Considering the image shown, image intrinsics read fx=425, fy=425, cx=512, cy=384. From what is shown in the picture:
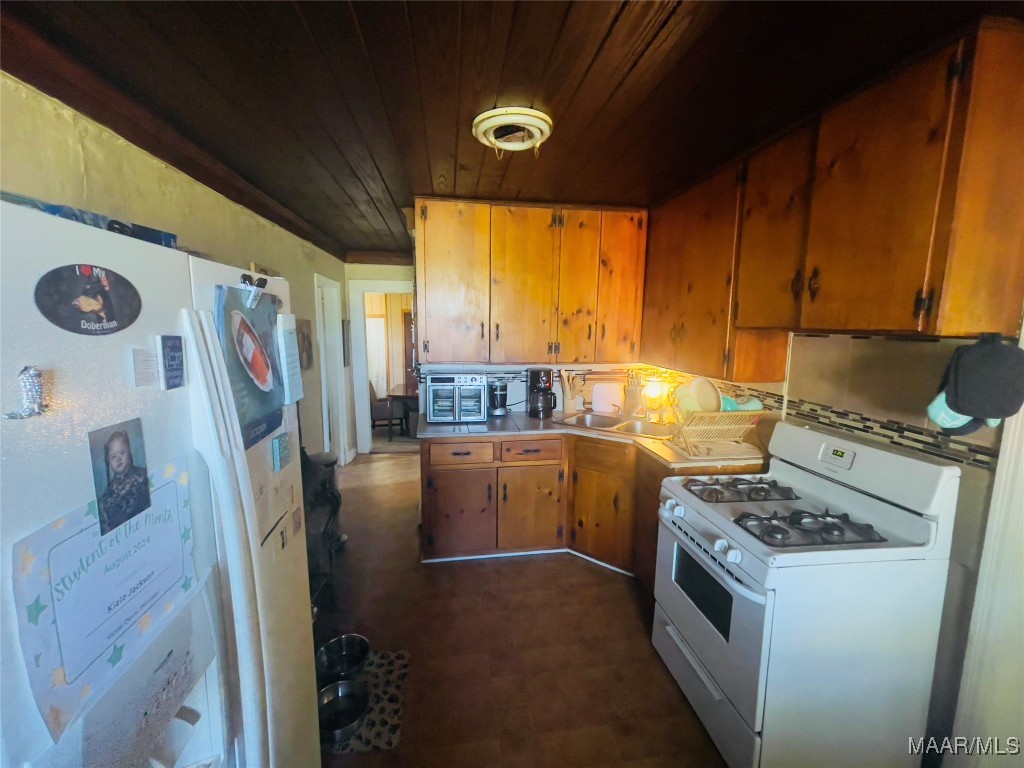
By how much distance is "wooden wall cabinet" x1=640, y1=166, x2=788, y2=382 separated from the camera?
2.00 meters

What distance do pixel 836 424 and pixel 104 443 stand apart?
2.24 meters

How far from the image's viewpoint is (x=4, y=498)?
460mm

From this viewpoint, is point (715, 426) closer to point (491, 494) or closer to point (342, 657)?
point (491, 494)

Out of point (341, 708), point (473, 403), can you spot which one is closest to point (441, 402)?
point (473, 403)

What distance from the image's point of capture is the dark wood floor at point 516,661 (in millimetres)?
1604

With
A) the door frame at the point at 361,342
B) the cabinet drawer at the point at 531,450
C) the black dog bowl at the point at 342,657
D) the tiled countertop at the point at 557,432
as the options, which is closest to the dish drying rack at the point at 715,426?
the tiled countertop at the point at 557,432

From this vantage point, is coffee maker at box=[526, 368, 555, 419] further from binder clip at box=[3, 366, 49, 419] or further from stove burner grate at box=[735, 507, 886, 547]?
binder clip at box=[3, 366, 49, 419]

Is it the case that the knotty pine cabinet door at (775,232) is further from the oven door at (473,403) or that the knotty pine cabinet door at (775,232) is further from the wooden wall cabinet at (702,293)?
the oven door at (473,403)

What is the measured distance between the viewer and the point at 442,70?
1273 mm

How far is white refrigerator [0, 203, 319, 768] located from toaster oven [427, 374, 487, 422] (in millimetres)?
1847

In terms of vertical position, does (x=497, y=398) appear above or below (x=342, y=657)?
above

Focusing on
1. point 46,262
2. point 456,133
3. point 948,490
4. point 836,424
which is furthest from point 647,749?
point 456,133

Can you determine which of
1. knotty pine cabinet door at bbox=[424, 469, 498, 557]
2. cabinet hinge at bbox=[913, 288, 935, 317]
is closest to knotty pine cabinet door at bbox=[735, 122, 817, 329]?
cabinet hinge at bbox=[913, 288, 935, 317]

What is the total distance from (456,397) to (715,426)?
63.0 inches
